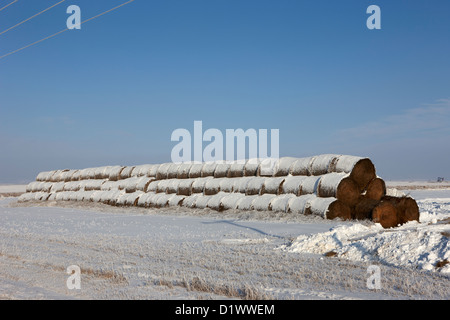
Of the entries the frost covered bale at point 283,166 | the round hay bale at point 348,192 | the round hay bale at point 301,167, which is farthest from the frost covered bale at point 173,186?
the round hay bale at point 348,192

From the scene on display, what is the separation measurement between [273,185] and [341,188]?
344cm

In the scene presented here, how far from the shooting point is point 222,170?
72.1 ft

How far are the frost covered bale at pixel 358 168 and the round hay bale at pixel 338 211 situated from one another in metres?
1.20

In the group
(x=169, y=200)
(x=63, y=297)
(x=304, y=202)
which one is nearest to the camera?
(x=63, y=297)

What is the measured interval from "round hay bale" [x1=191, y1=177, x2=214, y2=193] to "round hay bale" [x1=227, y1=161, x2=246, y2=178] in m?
1.33

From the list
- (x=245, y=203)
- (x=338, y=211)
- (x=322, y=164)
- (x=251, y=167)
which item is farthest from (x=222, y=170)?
(x=338, y=211)

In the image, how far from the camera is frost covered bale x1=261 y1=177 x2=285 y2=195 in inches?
727

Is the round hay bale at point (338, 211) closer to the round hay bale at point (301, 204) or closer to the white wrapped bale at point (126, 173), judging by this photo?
the round hay bale at point (301, 204)

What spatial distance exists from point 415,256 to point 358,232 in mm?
2791

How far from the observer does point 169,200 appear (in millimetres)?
22844

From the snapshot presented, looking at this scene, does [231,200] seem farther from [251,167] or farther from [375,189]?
[375,189]

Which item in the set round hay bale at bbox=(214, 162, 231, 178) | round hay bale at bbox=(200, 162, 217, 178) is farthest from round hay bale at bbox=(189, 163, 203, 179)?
round hay bale at bbox=(214, 162, 231, 178)
